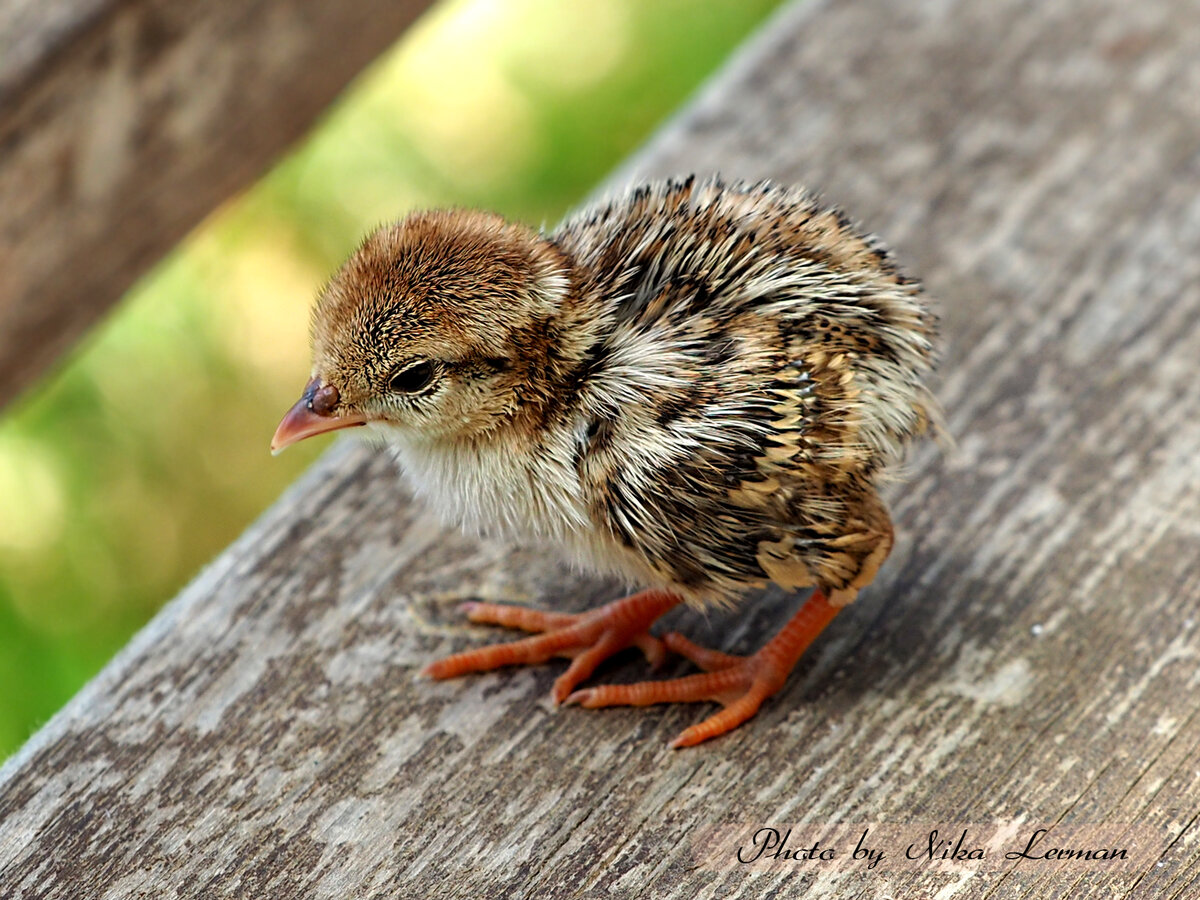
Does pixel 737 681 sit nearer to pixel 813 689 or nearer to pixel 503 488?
pixel 813 689

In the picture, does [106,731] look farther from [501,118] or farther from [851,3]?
[501,118]

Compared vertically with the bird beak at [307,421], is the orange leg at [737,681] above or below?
below

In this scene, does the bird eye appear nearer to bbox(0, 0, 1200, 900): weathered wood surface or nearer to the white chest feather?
the white chest feather

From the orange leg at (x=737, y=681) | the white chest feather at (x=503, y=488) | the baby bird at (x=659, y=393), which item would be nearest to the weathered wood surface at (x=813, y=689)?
the orange leg at (x=737, y=681)

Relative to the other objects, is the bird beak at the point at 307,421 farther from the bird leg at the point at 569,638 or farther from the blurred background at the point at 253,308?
the blurred background at the point at 253,308

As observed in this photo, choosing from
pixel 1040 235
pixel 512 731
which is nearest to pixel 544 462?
pixel 512 731

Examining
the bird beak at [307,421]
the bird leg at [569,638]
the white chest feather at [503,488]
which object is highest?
the bird beak at [307,421]

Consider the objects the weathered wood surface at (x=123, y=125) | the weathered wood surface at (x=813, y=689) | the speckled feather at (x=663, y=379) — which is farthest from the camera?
the weathered wood surface at (x=123, y=125)
